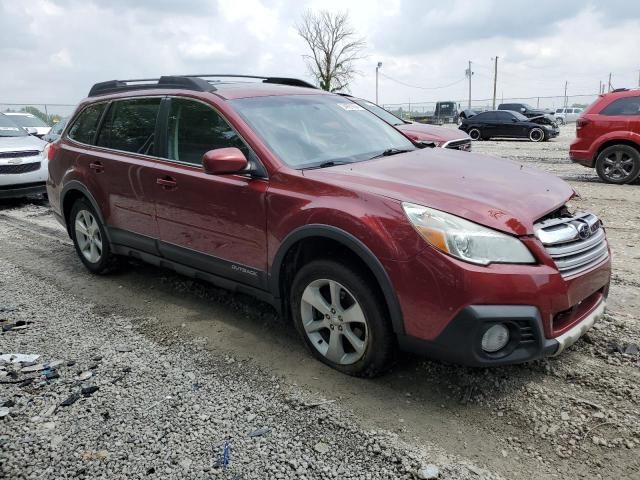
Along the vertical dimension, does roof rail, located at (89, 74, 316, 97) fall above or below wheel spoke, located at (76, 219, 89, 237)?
above

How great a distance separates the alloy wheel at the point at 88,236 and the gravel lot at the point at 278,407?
3.28 ft

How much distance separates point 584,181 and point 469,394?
29.8 ft

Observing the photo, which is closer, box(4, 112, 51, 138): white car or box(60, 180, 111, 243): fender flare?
box(60, 180, 111, 243): fender flare

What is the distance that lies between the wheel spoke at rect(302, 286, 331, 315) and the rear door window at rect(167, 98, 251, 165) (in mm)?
1028

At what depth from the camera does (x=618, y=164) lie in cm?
1012

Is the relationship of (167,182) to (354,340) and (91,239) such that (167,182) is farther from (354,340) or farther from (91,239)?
(354,340)

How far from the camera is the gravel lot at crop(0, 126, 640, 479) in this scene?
255 cm

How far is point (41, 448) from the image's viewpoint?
272 centimetres

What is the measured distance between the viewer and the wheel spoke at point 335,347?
10.7 ft

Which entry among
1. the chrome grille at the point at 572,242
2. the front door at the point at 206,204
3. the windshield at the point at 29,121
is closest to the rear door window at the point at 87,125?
the front door at the point at 206,204

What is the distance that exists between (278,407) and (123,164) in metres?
2.69

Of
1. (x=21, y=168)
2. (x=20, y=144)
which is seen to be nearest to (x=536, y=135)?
(x=20, y=144)

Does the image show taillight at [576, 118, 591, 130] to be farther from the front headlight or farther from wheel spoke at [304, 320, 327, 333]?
wheel spoke at [304, 320, 327, 333]

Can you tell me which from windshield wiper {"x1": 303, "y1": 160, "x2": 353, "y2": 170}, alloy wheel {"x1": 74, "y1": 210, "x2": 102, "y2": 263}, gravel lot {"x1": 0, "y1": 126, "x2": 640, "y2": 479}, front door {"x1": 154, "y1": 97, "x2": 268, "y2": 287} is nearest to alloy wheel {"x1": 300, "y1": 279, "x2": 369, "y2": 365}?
gravel lot {"x1": 0, "y1": 126, "x2": 640, "y2": 479}
